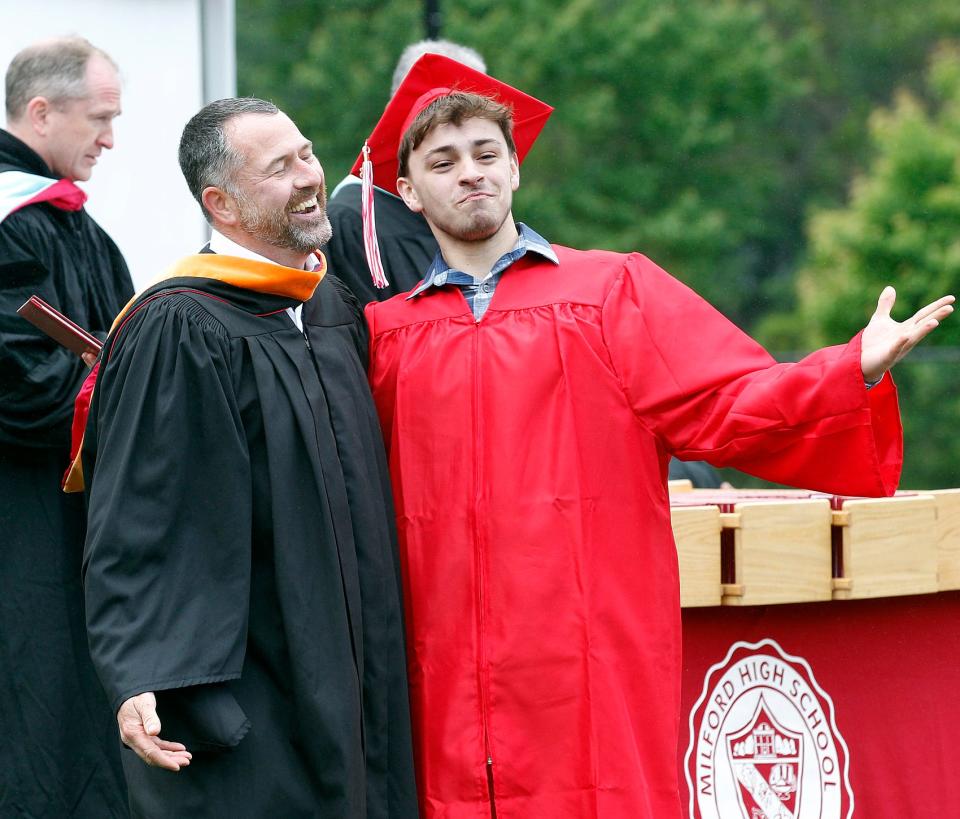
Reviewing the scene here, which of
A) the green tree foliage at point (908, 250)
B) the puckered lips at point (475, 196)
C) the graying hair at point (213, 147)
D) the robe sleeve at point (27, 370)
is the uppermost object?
the green tree foliage at point (908, 250)

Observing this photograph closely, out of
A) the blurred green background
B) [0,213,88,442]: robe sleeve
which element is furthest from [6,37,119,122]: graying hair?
the blurred green background

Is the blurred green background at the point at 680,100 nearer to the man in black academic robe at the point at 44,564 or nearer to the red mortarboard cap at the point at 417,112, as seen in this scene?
the red mortarboard cap at the point at 417,112

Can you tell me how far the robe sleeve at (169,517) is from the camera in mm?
2748

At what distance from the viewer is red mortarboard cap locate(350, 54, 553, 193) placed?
3422 mm

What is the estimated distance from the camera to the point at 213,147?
3109 mm

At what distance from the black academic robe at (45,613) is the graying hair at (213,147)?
0.86m

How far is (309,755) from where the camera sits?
286cm

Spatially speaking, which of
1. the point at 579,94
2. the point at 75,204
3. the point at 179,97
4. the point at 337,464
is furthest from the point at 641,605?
the point at 579,94

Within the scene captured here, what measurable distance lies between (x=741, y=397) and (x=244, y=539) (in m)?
1.04

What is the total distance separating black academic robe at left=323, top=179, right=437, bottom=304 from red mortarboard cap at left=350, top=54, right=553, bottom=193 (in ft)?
1.47

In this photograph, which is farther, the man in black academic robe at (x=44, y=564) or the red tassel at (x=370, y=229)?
the man in black academic robe at (x=44, y=564)

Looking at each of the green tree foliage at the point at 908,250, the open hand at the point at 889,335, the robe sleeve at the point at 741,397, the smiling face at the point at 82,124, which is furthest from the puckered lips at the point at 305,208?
the green tree foliage at the point at 908,250

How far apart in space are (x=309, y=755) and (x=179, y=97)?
10.9 feet

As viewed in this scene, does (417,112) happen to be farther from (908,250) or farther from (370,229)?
(908,250)
